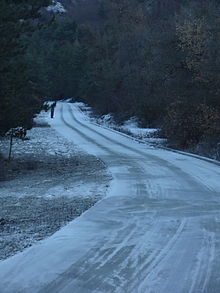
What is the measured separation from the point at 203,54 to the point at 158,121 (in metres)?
14.5

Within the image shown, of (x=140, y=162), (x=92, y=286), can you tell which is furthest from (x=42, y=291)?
(x=140, y=162)

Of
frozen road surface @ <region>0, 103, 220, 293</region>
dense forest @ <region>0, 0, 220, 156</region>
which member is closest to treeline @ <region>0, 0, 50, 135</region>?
dense forest @ <region>0, 0, 220, 156</region>

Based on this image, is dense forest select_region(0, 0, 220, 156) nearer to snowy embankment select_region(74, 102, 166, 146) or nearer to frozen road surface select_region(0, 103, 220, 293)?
snowy embankment select_region(74, 102, 166, 146)

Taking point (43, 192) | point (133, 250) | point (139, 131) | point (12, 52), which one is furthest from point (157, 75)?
point (133, 250)

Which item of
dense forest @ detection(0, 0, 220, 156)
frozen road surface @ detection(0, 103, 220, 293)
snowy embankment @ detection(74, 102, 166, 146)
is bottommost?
snowy embankment @ detection(74, 102, 166, 146)

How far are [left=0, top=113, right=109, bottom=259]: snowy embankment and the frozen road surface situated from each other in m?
0.38

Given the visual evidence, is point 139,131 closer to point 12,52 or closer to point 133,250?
point 12,52

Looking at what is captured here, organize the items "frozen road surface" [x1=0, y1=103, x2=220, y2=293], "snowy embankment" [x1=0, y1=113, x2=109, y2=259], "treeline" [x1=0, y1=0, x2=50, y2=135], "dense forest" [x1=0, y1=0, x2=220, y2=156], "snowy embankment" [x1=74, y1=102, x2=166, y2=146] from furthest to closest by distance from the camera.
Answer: "snowy embankment" [x1=74, y1=102, x2=166, y2=146] → "dense forest" [x1=0, y1=0, x2=220, y2=156] → "treeline" [x1=0, y1=0, x2=50, y2=135] → "snowy embankment" [x1=0, y1=113, x2=109, y2=259] → "frozen road surface" [x1=0, y1=103, x2=220, y2=293]

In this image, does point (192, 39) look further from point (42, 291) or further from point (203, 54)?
point (42, 291)

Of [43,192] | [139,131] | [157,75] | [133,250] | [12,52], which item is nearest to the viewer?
[133,250]

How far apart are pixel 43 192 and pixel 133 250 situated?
20.5 ft

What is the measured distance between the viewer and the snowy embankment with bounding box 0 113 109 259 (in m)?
7.68

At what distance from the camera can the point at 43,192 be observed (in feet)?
40.6

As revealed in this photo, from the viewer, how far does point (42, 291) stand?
196 inches
